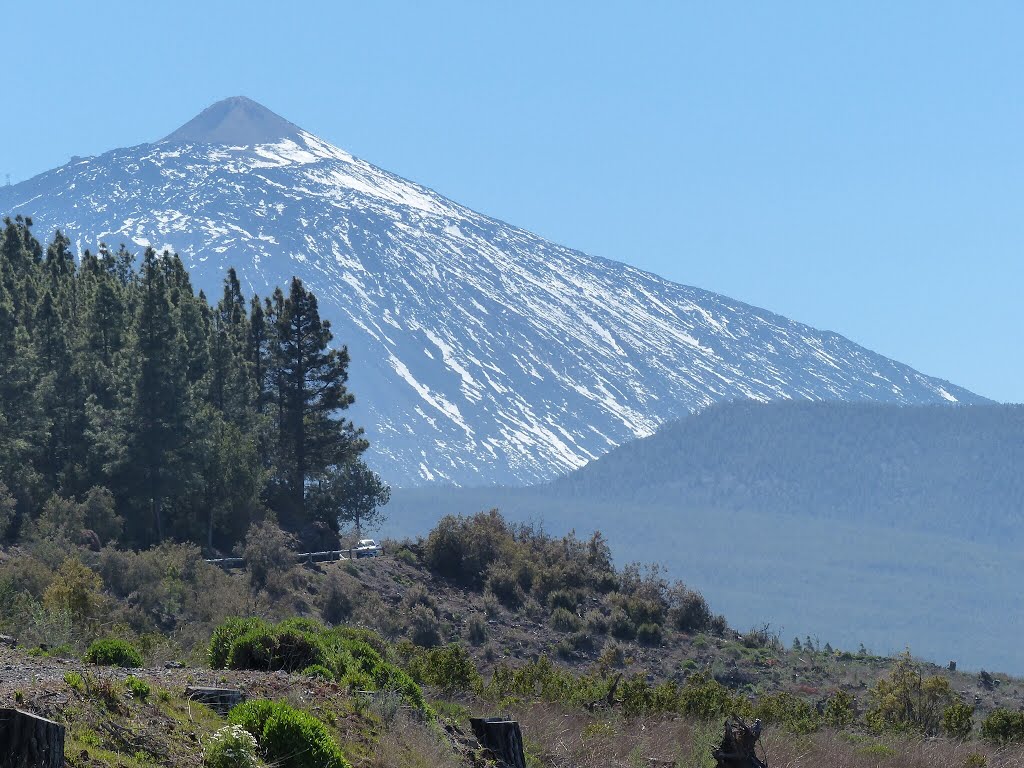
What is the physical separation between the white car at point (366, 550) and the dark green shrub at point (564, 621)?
9.12 metres

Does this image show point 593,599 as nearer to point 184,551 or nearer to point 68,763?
point 184,551

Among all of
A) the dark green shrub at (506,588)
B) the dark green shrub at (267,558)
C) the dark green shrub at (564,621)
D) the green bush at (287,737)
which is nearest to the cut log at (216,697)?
the green bush at (287,737)

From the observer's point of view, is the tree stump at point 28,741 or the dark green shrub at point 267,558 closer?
the tree stump at point 28,741

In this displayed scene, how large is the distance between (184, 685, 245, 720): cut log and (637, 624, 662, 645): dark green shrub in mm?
43497

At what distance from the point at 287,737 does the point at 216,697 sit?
6.45 feet

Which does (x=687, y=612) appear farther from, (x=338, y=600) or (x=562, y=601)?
(x=338, y=600)

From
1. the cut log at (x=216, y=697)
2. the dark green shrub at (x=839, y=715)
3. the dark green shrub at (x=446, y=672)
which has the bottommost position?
the dark green shrub at (x=839, y=715)

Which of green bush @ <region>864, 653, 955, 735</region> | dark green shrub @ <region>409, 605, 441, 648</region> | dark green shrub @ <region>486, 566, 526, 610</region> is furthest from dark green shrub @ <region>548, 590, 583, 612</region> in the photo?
green bush @ <region>864, 653, 955, 735</region>

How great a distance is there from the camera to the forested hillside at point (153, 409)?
5441cm

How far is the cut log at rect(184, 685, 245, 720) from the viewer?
15.7 meters

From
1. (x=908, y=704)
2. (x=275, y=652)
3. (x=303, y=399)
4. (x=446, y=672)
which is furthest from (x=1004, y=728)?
(x=303, y=399)

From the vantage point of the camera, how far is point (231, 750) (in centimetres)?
1325

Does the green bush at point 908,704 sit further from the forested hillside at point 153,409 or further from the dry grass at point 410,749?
the forested hillside at point 153,409

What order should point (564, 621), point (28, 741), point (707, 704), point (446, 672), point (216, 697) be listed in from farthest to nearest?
1. point (564, 621)
2. point (707, 704)
3. point (446, 672)
4. point (216, 697)
5. point (28, 741)
